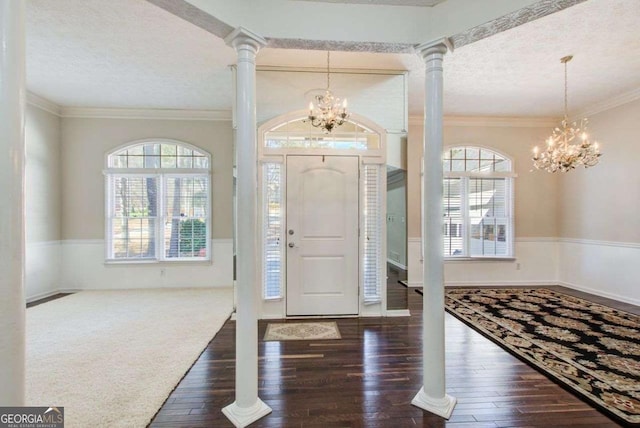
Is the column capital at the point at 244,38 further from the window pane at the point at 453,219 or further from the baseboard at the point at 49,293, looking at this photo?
the baseboard at the point at 49,293

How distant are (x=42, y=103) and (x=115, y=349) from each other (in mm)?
4333

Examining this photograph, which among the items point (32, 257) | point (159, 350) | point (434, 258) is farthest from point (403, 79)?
point (32, 257)

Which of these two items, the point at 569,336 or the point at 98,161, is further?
the point at 98,161

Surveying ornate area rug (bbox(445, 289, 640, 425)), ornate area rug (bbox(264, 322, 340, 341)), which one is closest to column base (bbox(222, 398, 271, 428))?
ornate area rug (bbox(264, 322, 340, 341))

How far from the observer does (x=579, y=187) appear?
5.30 m

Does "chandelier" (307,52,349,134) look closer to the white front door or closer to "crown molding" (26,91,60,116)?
the white front door

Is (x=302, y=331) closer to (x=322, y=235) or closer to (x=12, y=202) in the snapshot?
(x=322, y=235)

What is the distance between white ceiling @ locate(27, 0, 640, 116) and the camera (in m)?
2.89

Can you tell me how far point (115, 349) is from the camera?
118 inches

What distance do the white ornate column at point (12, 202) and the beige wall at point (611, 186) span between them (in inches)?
262

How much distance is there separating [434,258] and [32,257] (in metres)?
5.85

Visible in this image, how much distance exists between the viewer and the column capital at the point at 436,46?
6.66 feet

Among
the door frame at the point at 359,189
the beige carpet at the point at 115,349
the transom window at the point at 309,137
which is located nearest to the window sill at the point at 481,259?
the door frame at the point at 359,189

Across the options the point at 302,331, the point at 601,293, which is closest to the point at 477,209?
the point at 601,293
